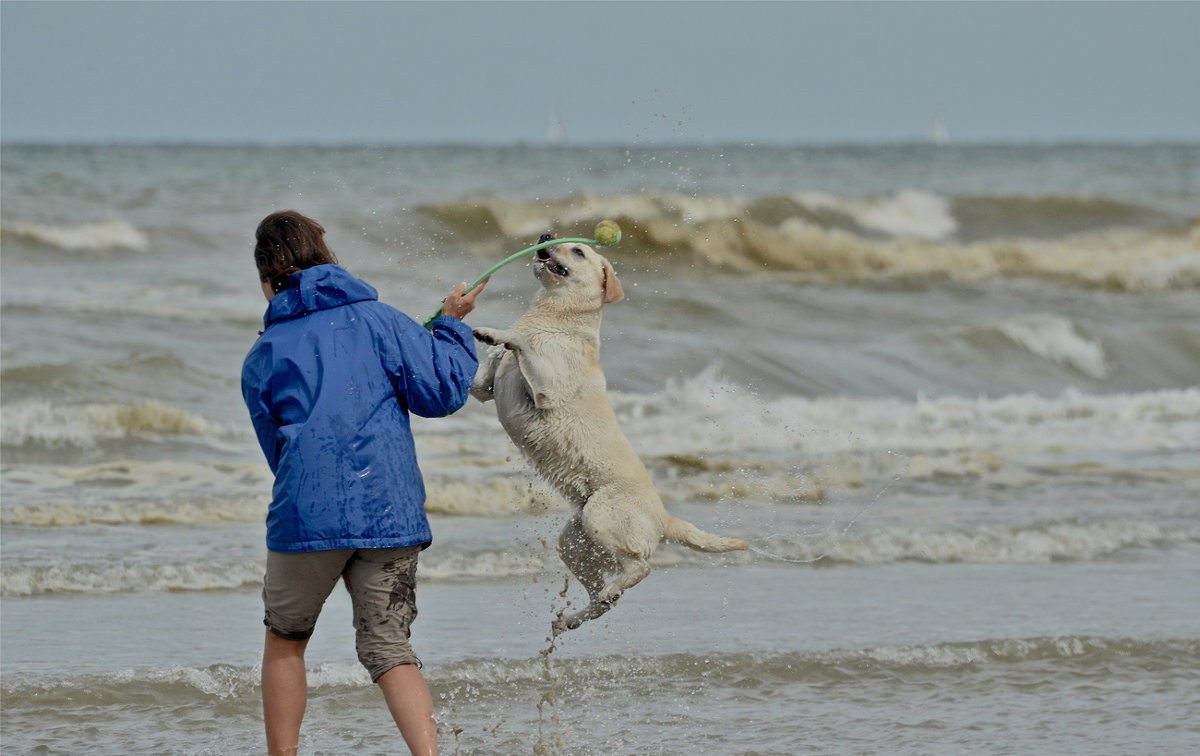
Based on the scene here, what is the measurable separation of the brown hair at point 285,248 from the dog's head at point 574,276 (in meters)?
1.06

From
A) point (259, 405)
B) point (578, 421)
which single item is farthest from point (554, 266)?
point (259, 405)

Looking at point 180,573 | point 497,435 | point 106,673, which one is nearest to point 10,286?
point 497,435

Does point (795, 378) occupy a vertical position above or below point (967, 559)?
above

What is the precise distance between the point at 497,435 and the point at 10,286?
10.2 metres

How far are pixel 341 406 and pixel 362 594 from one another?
65 cm

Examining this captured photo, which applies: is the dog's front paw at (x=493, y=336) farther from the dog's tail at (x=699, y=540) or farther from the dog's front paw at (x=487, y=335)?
the dog's tail at (x=699, y=540)

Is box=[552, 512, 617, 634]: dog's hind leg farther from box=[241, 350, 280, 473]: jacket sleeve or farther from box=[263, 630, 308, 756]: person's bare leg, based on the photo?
box=[241, 350, 280, 473]: jacket sleeve

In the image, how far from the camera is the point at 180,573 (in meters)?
8.16

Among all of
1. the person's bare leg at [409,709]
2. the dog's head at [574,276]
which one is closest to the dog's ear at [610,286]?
the dog's head at [574,276]

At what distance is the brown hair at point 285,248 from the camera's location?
457 centimetres

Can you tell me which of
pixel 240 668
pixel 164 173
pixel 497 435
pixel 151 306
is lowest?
pixel 240 668

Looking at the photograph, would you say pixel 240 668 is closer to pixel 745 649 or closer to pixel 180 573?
pixel 180 573

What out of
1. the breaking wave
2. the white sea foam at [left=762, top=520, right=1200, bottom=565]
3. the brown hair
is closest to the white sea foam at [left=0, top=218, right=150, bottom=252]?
the breaking wave

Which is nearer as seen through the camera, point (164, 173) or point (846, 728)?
point (846, 728)
